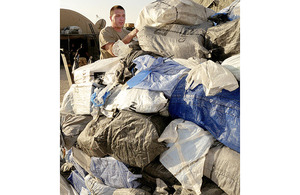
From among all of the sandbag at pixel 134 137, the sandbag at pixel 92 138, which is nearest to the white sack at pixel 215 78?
the sandbag at pixel 134 137

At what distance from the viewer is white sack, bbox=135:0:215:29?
6.75 ft

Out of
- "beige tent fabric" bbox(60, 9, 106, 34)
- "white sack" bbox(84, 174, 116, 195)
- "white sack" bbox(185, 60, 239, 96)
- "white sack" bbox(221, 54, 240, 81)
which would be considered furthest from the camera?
"beige tent fabric" bbox(60, 9, 106, 34)

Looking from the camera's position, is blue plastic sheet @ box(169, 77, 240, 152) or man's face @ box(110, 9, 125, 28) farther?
man's face @ box(110, 9, 125, 28)

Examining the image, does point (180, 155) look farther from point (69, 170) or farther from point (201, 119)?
point (69, 170)

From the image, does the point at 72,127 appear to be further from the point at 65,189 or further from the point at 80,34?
the point at 80,34

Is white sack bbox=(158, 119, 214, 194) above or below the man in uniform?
below

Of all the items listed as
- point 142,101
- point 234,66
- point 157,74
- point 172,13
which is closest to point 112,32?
point 172,13

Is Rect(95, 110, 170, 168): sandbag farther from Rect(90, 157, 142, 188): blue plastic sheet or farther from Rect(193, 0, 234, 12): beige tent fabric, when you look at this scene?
Rect(193, 0, 234, 12): beige tent fabric

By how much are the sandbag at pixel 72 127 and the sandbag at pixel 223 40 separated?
1146 mm

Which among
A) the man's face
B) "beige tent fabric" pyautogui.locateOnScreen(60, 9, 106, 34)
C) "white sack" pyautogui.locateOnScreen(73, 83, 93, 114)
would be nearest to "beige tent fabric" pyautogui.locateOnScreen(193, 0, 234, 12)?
the man's face

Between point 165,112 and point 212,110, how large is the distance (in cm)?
35

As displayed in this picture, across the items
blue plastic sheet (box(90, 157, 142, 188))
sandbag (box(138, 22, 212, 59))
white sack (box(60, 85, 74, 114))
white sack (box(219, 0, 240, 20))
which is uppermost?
white sack (box(219, 0, 240, 20))

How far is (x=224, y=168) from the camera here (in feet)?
4.17

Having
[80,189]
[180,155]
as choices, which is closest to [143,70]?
[180,155]
